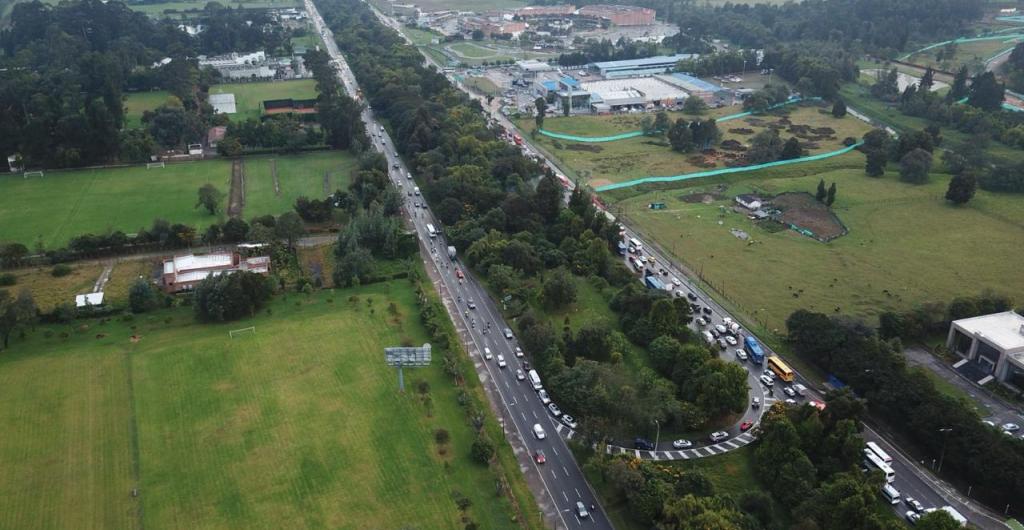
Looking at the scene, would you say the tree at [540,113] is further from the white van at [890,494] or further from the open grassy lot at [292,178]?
the white van at [890,494]

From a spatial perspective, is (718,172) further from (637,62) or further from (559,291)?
(637,62)

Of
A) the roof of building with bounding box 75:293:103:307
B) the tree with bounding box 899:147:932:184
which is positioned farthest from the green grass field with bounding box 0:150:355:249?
the tree with bounding box 899:147:932:184

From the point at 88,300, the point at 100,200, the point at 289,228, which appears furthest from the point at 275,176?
the point at 88,300

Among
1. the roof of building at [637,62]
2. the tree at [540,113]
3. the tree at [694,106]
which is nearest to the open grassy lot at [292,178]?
the tree at [540,113]

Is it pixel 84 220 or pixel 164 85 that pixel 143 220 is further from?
pixel 164 85

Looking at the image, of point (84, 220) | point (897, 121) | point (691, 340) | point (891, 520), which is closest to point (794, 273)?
point (691, 340)
